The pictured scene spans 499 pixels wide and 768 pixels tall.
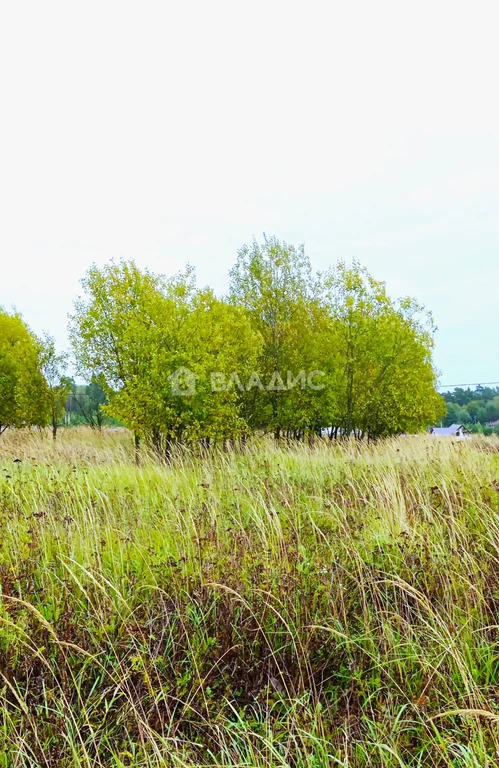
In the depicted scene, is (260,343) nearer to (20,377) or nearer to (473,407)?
(20,377)

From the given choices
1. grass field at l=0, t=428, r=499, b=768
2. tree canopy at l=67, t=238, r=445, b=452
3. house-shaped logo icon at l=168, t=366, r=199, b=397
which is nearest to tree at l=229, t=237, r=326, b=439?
tree canopy at l=67, t=238, r=445, b=452

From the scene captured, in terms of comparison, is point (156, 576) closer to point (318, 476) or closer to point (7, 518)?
point (7, 518)

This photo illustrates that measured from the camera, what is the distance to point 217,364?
15688 mm

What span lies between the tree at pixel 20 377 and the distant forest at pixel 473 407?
24.9 m

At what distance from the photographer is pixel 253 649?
157 inches

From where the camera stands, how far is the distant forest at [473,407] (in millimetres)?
38100

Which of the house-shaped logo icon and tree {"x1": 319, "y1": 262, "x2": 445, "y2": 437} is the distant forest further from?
the house-shaped logo icon

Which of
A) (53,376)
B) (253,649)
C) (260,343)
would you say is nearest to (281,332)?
(260,343)

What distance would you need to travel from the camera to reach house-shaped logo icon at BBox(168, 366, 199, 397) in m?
15.3

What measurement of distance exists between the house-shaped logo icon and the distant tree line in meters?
0.03

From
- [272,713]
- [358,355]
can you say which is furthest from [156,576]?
[358,355]

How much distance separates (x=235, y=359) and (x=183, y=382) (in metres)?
3.23

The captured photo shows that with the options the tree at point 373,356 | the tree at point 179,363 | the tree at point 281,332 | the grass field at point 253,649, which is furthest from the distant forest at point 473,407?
the grass field at point 253,649

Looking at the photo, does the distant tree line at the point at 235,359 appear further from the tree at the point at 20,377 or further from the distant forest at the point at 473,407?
the distant forest at the point at 473,407
